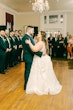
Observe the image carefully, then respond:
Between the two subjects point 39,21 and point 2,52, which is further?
point 39,21

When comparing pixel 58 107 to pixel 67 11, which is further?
pixel 67 11

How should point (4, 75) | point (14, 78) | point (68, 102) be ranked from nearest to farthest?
1. point (68, 102)
2. point (14, 78)
3. point (4, 75)

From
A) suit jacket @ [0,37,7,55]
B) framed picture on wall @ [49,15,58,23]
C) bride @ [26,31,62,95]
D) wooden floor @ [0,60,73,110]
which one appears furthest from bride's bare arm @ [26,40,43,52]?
framed picture on wall @ [49,15,58,23]

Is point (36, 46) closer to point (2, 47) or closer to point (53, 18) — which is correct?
point (2, 47)

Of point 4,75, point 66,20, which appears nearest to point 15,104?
point 4,75

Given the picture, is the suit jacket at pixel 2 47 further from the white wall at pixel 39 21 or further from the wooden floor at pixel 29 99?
the white wall at pixel 39 21

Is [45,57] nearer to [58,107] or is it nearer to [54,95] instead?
[54,95]

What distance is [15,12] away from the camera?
14.4m

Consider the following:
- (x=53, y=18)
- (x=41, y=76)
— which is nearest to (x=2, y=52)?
(x=41, y=76)

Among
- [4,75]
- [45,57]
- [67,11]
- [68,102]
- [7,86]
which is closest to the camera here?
[68,102]

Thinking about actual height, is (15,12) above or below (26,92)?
above

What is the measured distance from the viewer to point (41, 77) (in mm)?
5039

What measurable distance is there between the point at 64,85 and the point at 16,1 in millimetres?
6285

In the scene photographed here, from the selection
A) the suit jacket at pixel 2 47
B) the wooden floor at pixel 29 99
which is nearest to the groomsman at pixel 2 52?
the suit jacket at pixel 2 47
